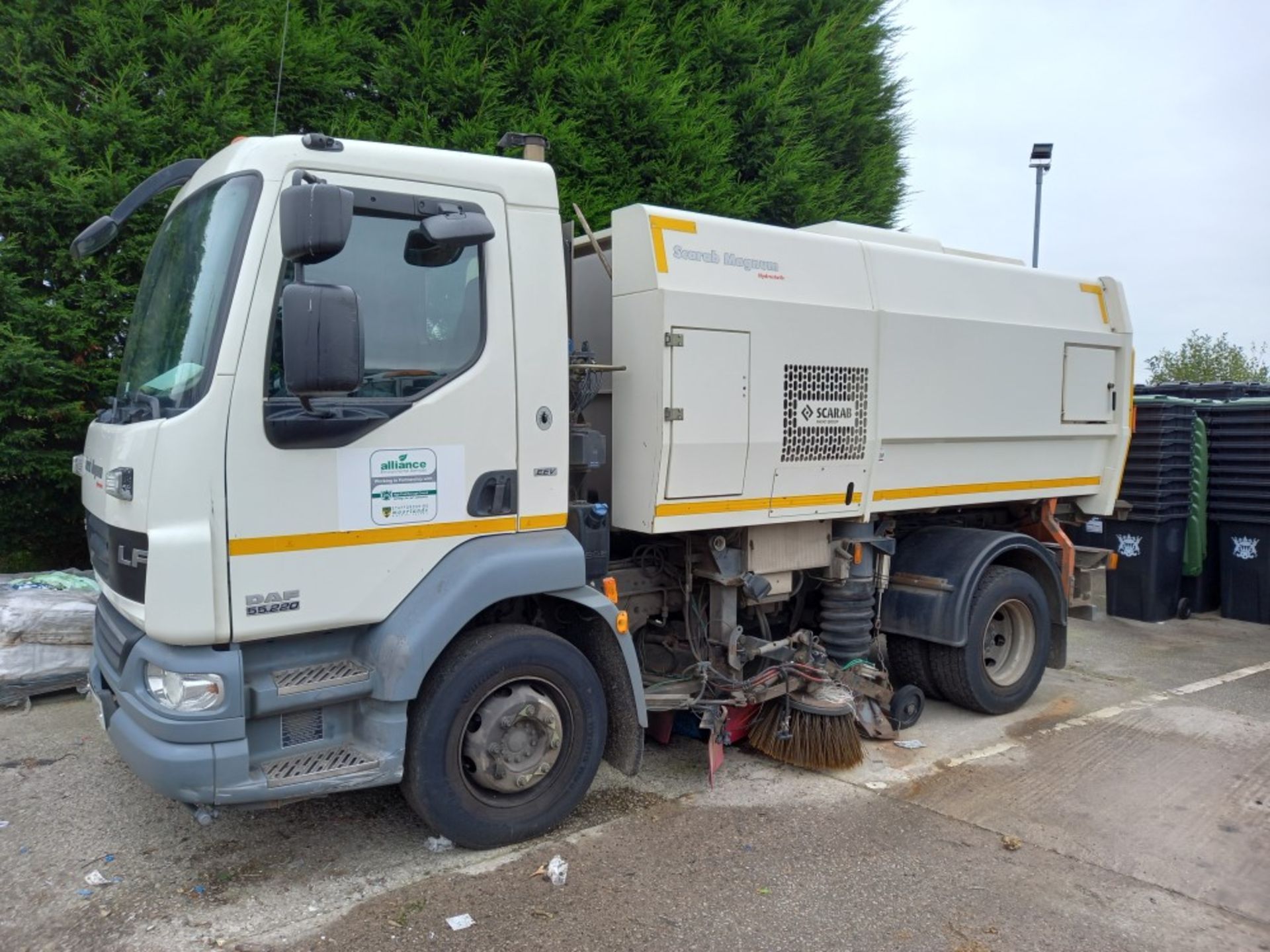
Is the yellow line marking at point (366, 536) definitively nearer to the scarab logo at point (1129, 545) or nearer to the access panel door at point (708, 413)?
the access panel door at point (708, 413)

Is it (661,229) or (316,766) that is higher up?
(661,229)

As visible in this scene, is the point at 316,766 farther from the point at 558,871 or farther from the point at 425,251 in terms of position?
the point at 425,251

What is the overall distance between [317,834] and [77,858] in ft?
2.91

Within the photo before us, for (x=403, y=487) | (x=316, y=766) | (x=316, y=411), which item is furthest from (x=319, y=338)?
(x=316, y=766)

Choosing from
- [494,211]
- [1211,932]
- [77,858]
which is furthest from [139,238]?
[1211,932]

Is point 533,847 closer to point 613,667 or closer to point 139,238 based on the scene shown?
point 613,667

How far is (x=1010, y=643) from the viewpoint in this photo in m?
5.88

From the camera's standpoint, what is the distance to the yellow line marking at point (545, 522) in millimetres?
3758

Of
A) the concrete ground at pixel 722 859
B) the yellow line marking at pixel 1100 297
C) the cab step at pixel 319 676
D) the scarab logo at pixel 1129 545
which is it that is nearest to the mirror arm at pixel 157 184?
the cab step at pixel 319 676

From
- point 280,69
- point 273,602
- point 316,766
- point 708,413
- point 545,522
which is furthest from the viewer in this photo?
point 280,69

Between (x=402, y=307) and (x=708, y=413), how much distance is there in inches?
56.7

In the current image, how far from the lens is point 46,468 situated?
6000 mm

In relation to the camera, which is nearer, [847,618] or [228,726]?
[228,726]

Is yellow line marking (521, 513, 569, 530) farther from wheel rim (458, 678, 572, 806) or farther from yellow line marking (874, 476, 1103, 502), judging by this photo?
yellow line marking (874, 476, 1103, 502)
